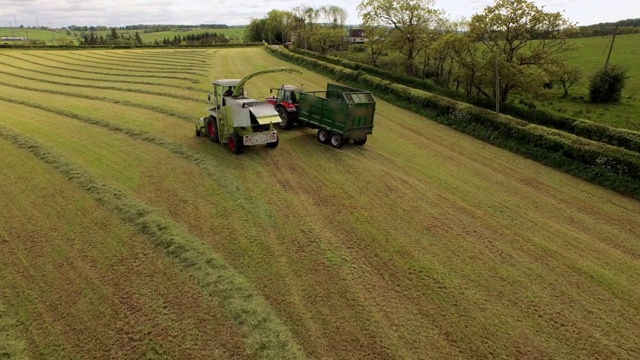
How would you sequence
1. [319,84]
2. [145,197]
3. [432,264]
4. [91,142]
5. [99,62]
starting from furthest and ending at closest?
[99,62]
[319,84]
[91,142]
[145,197]
[432,264]

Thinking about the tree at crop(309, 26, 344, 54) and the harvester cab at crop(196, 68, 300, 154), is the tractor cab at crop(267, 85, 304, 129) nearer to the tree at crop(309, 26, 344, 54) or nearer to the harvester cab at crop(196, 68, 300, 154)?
the harvester cab at crop(196, 68, 300, 154)

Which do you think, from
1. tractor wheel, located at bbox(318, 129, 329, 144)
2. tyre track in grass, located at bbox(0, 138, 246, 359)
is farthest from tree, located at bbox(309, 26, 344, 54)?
tyre track in grass, located at bbox(0, 138, 246, 359)

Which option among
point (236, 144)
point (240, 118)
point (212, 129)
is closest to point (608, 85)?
point (240, 118)

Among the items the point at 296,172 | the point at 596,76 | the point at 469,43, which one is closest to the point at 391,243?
the point at 296,172

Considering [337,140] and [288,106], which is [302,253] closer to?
Answer: [337,140]

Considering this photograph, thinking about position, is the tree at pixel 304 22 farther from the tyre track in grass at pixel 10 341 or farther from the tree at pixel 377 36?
the tyre track in grass at pixel 10 341

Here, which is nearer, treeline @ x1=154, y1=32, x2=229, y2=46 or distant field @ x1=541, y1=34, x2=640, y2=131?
distant field @ x1=541, y1=34, x2=640, y2=131

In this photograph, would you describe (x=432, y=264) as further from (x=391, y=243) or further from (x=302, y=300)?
(x=302, y=300)
